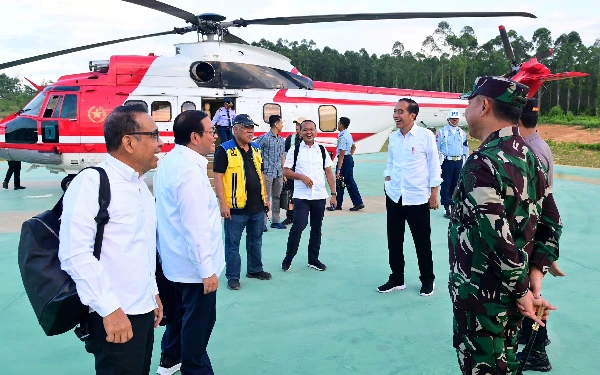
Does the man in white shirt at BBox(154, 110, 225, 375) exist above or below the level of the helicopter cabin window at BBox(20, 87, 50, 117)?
below

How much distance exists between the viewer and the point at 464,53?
69438mm

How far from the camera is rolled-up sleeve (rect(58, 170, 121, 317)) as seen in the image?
1.80 m

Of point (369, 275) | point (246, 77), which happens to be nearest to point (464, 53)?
point (246, 77)

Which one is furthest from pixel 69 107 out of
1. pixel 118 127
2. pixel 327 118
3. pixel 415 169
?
pixel 118 127

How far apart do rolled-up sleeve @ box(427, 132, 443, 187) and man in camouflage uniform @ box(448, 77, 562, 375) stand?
2.42 metres

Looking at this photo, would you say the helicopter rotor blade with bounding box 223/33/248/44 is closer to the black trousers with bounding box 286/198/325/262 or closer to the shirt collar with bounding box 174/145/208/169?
the black trousers with bounding box 286/198/325/262

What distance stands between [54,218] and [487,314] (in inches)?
74.6

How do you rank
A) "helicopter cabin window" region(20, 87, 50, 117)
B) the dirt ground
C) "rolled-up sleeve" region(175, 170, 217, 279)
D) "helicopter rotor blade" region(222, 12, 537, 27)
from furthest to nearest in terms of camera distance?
the dirt ground → "helicopter cabin window" region(20, 87, 50, 117) → "helicopter rotor blade" region(222, 12, 537, 27) → "rolled-up sleeve" region(175, 170, 217, 279)

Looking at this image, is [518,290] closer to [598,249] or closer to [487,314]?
[487,314]

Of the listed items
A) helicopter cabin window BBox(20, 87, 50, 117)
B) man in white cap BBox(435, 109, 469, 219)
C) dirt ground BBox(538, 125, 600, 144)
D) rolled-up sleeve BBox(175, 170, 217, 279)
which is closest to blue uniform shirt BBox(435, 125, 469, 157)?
man in white cap BBox(435, 109, 469, 219)

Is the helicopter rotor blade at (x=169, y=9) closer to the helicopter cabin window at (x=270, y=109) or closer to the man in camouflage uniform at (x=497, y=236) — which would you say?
the helicopter cabin window at (x=270, y=109)

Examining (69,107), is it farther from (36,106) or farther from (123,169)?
(123,169)

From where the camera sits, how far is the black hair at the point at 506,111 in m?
2.06

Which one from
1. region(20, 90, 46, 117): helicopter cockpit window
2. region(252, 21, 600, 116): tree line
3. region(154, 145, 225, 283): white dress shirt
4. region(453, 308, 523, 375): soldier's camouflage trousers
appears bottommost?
region(453, 308, 523, 375): soldier's camouflage trousers
